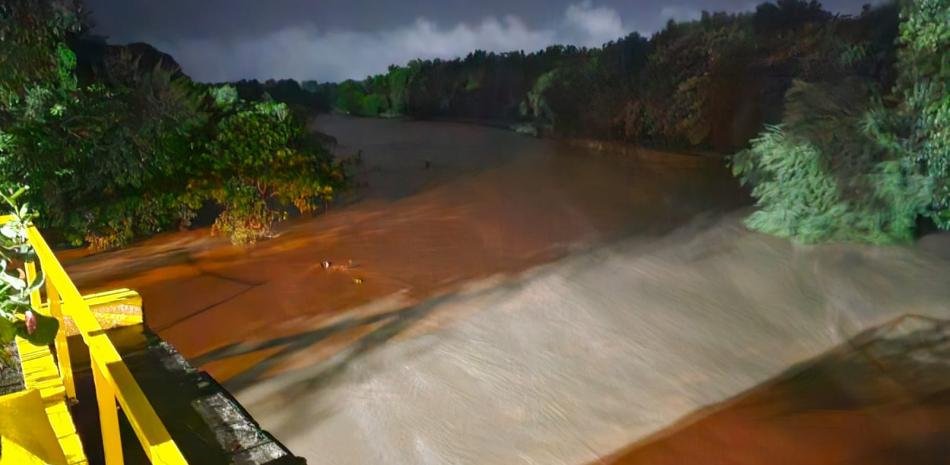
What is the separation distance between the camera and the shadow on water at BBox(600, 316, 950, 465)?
4.75 metres

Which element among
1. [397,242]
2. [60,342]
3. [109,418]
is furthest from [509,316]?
[109,418]

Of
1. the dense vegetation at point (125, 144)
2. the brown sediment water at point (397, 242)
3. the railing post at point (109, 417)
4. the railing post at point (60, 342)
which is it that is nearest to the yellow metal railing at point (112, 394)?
the railing post at point (109, 417)

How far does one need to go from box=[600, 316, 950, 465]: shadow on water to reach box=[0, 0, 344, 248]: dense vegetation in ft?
22.6

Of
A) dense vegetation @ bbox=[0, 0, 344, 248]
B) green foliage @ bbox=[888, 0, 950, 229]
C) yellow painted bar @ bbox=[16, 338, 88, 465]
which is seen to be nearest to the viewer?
yellow painted bar @ bbox=[16, 338, 88, 465]

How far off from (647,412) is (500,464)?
133cm

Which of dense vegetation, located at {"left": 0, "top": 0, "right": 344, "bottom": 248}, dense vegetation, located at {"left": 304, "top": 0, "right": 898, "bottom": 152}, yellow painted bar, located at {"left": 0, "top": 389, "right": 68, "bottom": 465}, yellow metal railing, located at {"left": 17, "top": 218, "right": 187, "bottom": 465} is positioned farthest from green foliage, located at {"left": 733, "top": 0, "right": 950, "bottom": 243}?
yellow painted bar, located at {"left": 0, "top": 389, "right": 68, "bottom": 465}

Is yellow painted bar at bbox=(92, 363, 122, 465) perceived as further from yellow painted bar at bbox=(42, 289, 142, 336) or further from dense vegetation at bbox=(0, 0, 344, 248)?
dense vegetation at bbox=(0, 0, 344, 248)

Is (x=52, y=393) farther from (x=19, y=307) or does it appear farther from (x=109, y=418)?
(x=109, y=418)

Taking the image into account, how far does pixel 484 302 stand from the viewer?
7.78 metres

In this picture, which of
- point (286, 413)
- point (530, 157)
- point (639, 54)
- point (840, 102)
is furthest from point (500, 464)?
point (639, 54)

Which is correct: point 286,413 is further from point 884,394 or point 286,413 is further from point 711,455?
Answer: point 884,394

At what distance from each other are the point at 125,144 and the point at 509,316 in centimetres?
530

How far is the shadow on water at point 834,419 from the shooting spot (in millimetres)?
4754

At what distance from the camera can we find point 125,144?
8.93m
